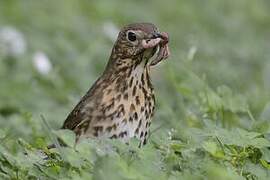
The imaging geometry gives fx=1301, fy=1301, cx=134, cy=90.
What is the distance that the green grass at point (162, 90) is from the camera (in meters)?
5.99

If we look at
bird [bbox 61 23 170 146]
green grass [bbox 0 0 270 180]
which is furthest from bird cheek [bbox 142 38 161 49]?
green grass [bbox 0 0 270 180]

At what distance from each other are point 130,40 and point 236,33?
8.37m

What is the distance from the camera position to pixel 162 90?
1177 cm

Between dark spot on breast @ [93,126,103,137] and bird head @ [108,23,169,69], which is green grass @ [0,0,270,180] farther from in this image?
bird head @ [108,23,169,69]

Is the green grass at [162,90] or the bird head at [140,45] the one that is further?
the bird head at [140,45]

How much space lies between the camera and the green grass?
599 centimetres

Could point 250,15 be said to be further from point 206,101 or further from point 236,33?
point 206,101

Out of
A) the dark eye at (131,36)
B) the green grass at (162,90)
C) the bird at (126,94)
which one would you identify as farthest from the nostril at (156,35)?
the green grass at (162,90)

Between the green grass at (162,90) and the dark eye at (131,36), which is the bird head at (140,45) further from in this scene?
the green grass at (162,90)

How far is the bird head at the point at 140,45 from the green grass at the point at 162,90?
415mm

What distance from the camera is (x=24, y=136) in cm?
837

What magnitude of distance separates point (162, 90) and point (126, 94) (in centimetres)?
500

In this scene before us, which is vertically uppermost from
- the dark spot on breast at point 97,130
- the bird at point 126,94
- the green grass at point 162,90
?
the bird at point 126,94

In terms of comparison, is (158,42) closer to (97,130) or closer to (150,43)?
(150,43)
